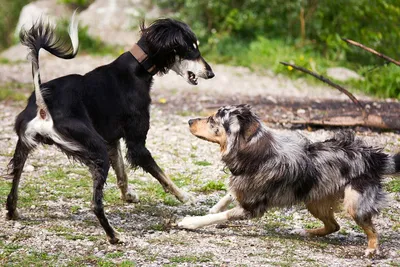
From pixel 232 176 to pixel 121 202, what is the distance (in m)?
1.28

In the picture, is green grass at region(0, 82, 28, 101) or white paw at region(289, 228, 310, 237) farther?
green grass at region(0, 82, 28, 101)

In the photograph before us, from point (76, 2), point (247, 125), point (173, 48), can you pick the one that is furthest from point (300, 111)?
point (76, 2)

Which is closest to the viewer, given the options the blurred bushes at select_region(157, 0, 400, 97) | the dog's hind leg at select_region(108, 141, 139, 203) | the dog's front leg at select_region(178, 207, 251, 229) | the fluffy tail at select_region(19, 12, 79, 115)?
the fluffy tail at select_region(19, 12, 79, 115)

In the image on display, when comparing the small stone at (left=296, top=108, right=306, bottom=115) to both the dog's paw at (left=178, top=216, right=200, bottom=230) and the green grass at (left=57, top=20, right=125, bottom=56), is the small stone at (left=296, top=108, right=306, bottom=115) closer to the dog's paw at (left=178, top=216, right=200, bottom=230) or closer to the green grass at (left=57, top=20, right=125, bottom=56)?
the dog's paw at (left=178, top=216, right=200, bottom=230)

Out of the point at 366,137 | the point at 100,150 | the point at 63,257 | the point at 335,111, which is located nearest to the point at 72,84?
the point at 100,150

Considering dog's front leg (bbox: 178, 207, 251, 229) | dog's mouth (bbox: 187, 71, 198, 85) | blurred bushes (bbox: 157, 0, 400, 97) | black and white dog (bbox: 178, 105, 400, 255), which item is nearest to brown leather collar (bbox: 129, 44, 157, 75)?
dog's mouth (bbox: 187, 71, 198, 85)

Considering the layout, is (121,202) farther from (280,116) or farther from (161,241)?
Result: (280,116)

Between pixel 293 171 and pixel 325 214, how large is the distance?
52cm

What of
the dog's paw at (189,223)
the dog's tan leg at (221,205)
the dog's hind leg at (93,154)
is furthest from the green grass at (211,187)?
the dog's hind leg at (93,154)

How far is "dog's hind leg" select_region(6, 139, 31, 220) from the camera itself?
5.10m

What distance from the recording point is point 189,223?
523 centimetres

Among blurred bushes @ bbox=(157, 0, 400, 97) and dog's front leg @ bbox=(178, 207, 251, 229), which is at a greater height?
blurred bushes @ bbox=(157, 0, 400, 97)

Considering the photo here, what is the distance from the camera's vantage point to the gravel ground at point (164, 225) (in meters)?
4.64

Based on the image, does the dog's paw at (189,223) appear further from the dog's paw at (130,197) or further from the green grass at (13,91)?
the green grass at (13,91)
